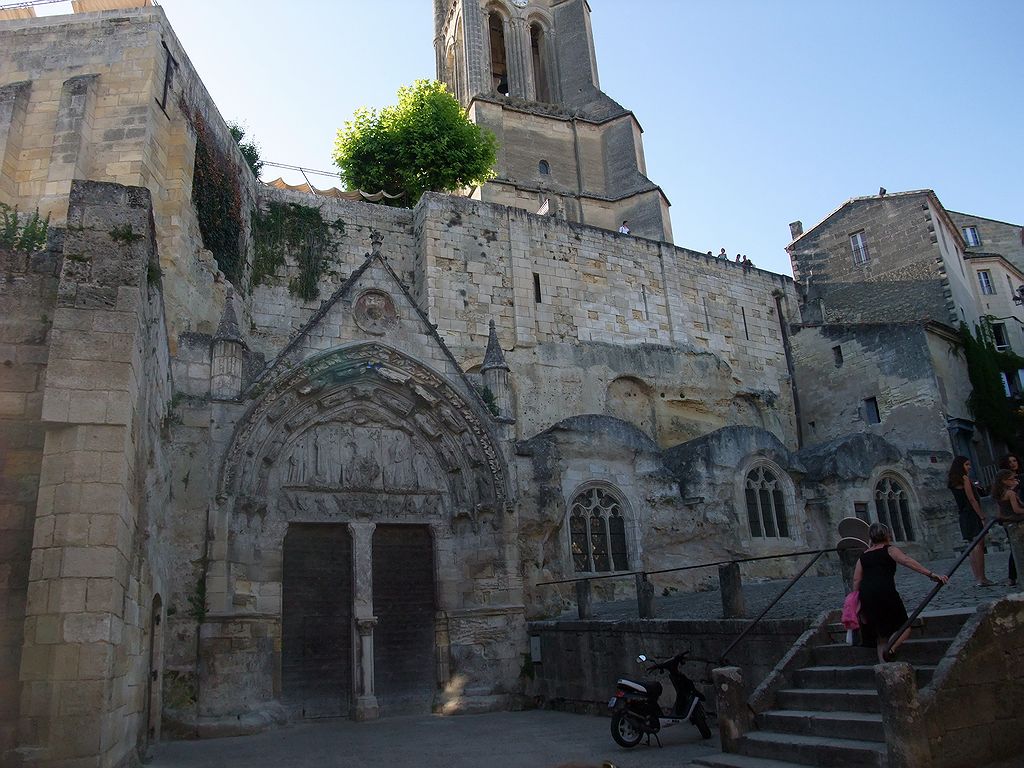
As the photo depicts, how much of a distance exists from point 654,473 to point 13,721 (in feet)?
39.5

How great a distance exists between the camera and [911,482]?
1923cm

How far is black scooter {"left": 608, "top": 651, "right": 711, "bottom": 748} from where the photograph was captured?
28.2 ft

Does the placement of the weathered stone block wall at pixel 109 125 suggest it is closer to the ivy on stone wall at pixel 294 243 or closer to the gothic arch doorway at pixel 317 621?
the ivy on stone wall at pixel 294 243

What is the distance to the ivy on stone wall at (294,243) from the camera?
18.7 metres

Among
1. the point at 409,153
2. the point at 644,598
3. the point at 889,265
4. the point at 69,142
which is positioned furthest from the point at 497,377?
the point at 889,265

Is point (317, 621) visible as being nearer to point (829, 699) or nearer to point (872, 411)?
point (829, 699)

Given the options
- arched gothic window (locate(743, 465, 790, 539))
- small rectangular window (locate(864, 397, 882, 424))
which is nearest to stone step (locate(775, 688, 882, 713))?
arched gothic window (locate(743, 465, 790, 539))

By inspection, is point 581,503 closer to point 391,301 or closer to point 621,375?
point 391,301

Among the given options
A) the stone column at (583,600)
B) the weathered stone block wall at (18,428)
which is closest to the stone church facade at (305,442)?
the weathered stone block wall at (18,428)

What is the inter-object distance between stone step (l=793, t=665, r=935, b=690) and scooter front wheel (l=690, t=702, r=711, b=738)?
1.43 metres

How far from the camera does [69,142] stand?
1449cm

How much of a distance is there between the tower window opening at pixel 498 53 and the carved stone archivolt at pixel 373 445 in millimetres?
32120

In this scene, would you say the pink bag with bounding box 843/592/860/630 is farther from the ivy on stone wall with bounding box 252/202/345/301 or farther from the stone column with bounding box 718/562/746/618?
the ivy on stone wall with bounding box 252/202/345/301

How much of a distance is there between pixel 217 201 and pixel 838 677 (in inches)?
564
